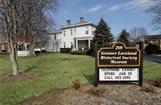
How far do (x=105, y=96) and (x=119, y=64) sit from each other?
1.68 metres

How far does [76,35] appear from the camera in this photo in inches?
2349

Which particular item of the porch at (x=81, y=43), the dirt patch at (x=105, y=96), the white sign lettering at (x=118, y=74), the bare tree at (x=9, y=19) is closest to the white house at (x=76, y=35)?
the porch at (x=81, y=43)

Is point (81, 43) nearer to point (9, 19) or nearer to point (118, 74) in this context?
point (9, 19)

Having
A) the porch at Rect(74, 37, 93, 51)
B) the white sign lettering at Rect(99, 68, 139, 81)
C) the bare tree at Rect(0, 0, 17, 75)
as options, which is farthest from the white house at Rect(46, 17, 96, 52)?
the white sign lettering at Rect(99, 68, 139, 81)

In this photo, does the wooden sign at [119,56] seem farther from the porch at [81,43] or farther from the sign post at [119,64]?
the porch at [81,43]

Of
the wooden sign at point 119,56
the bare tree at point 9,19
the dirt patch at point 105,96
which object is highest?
the bare tree at point 9,19

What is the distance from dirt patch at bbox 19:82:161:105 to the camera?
7234 mm

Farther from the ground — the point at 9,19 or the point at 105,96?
the point at 9,19

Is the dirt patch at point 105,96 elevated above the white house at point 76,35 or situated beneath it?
situated beneath

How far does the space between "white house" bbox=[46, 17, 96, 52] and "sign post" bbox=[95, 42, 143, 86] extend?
4550cm

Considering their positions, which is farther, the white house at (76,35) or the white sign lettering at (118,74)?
the white house at (76,35)

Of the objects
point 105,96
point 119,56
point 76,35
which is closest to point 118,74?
point 119,56

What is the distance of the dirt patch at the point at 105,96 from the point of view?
23.7 ft

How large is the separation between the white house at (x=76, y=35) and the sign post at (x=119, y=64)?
4550cm
